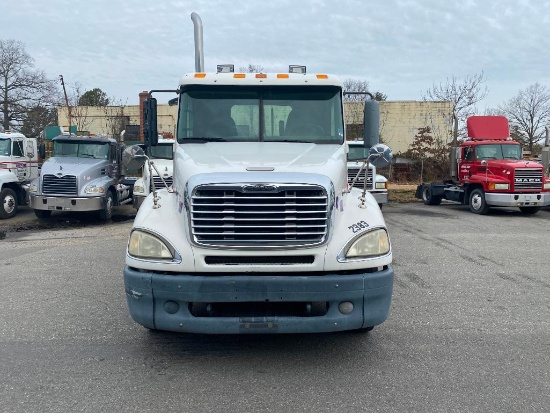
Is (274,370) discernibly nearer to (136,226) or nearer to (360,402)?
(360,402)

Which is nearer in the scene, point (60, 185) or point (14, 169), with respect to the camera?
point (60, 185)

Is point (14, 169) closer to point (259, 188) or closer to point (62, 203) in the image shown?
point (62, 203)

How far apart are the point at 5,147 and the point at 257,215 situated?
1346cm

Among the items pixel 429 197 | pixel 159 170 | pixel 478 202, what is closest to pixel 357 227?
pixel 159 170

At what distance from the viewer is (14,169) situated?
597 inches

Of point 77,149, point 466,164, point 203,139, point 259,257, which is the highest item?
point 77,149

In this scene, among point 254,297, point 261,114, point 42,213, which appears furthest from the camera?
point 42,213

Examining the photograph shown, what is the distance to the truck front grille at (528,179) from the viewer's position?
1544 cm

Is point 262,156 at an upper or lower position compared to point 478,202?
upper

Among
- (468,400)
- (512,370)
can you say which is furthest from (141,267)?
(512,370)

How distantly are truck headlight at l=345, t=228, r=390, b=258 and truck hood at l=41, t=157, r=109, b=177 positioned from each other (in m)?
11.3

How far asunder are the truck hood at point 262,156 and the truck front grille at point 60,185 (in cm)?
926

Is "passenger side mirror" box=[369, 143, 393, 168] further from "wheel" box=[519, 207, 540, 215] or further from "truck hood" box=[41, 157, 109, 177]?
"wheel" box=[519, 207, 540, 215]

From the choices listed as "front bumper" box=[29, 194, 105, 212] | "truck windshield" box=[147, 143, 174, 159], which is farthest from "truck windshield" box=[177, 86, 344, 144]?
"front bumper" box=[29, 194, 105, 212]
